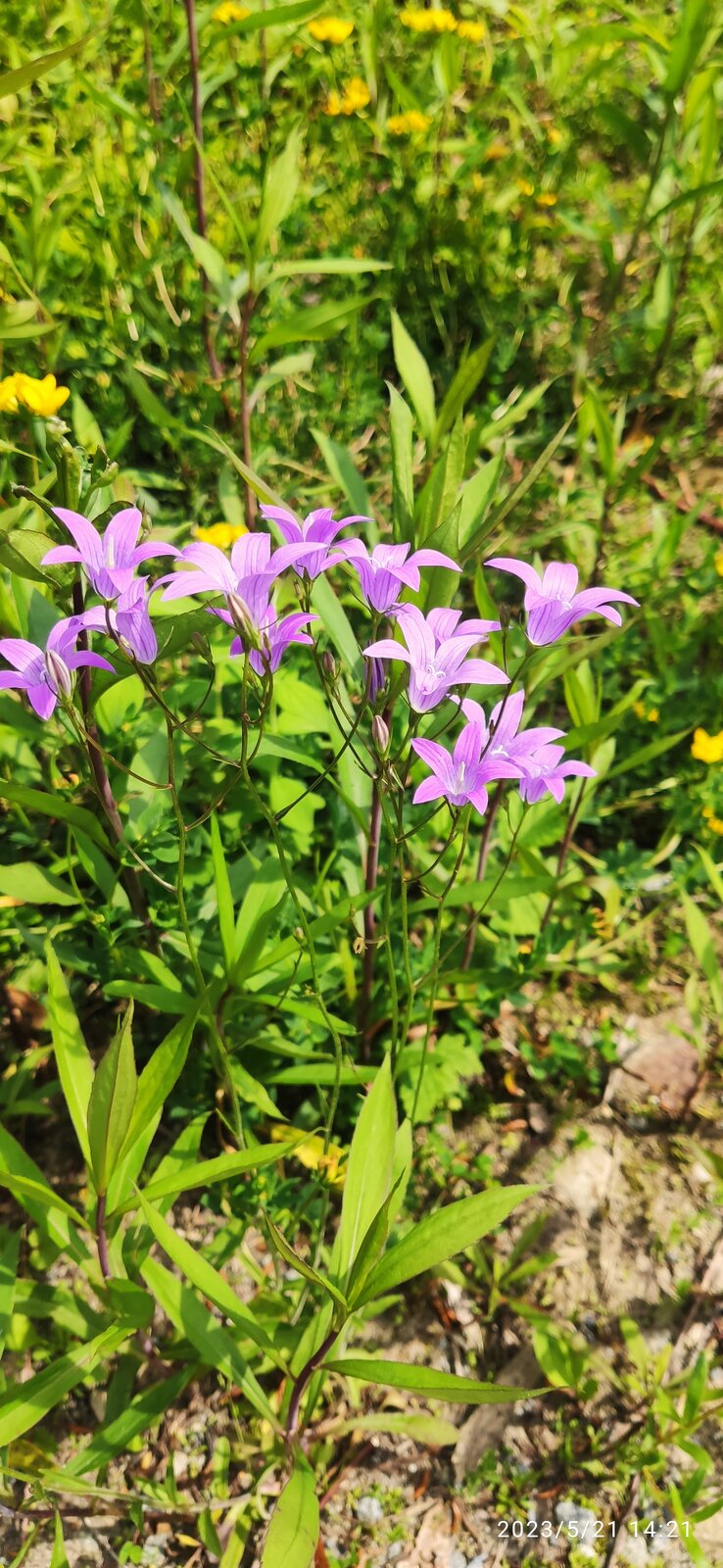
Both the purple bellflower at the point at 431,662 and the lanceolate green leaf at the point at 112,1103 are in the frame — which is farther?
the lanceolate green leaf at the point at 112,1103

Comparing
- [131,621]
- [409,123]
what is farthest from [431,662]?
[409,123]

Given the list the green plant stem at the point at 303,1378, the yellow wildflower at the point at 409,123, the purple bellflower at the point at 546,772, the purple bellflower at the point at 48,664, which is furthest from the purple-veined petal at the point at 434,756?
the yellow wildflower at the point at 409,123

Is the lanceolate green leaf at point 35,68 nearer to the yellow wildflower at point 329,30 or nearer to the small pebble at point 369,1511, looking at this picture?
the small pebble at point 369,1511

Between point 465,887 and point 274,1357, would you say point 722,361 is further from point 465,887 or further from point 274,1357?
point 274,1357

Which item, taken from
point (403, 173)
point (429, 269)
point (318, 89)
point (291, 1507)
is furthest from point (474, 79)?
A: point (291, 1507)

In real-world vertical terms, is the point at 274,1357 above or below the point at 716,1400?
above

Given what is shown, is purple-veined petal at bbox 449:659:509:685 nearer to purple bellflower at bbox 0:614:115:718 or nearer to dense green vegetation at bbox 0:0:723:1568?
dense green vegetation at bbox 0:0:723:1568
